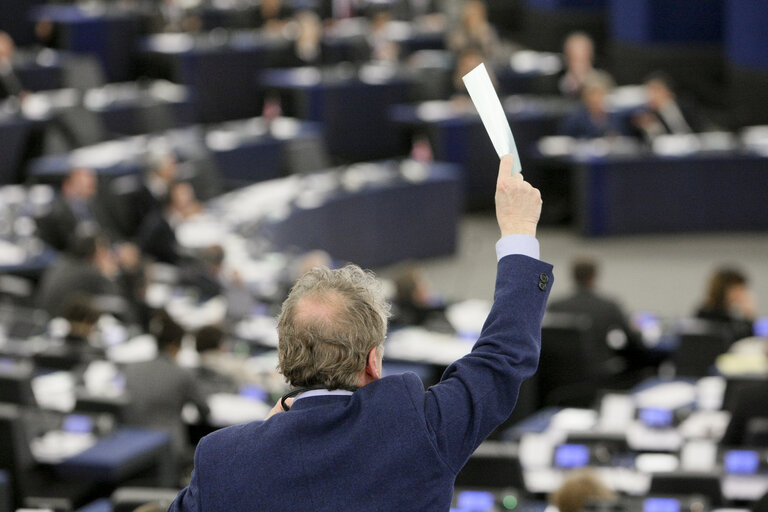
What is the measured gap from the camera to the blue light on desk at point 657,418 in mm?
6430

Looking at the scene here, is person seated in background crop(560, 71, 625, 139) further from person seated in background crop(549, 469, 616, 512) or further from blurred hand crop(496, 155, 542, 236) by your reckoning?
blurred hand crop(496, 155, 542, 236)

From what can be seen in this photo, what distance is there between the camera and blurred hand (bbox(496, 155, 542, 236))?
2.14 m

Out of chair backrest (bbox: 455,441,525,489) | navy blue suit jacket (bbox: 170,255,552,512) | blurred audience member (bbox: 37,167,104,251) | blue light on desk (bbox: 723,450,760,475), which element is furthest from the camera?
blurred audience member (bbox: 37,167,104,251)

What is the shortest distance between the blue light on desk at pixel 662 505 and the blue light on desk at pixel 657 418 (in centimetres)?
176

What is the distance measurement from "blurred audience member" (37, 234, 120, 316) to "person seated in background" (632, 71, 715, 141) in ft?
22.2

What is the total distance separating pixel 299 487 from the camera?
2.01 m

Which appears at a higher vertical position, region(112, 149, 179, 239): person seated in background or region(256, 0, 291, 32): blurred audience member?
region(256, 0, 291, 32): blurred audience member

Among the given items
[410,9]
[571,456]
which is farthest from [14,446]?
[410,9]

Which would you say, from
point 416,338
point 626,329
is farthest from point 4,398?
point 626,329

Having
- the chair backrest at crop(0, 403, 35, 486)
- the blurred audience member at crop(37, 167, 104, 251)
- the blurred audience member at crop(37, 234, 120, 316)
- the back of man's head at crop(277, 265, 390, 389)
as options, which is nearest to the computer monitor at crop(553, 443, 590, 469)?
→ the chair backrest at crop(0, 403, 35, 486)

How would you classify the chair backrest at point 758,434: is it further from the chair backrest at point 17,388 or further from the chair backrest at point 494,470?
the chair backrest at point 17,388

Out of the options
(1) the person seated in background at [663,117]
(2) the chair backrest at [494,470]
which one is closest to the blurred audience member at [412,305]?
(2) the chair backrest at [494,470]

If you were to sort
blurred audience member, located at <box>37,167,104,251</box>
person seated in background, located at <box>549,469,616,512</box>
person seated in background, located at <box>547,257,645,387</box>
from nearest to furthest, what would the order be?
1. person seated in background, located at <box>549,469,616,512</box>
2. person seated in background, located at <box>547,257,645,387</box>
3. blurred audience member, located at <box>37,167,104,251</box>

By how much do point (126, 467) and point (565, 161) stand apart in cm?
896
